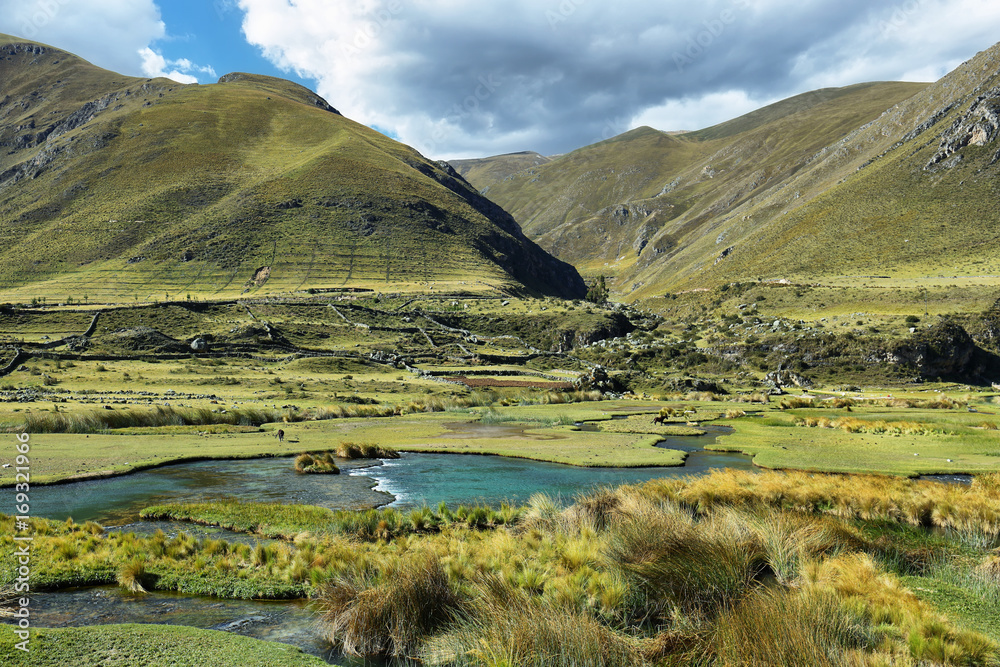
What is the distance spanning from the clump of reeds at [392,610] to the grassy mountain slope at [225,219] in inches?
4483

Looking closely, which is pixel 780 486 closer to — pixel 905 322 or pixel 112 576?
pixel 112 576

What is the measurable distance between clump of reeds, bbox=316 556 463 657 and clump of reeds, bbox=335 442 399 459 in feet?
58.3

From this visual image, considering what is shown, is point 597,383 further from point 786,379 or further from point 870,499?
point 870,499

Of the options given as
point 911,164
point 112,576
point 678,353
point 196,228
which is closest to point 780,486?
point 112,576

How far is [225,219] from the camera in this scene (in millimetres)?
142500

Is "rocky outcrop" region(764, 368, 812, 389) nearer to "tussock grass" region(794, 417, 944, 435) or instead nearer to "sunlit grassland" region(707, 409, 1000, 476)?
"sunlit grassland" region(707, 409, 1000, 476)

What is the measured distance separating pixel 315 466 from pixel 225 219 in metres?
136

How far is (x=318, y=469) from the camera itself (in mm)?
23844

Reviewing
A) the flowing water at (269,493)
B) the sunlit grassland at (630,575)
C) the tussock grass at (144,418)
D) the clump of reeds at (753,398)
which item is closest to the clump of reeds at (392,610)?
the sunlit grassland at (630,575)

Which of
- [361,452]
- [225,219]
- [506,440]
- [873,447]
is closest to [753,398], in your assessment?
[873,447]

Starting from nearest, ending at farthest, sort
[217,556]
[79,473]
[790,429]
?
[217,556], [79,473], [790,429]

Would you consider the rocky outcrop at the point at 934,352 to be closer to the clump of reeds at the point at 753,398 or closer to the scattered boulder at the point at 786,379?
the scattered boulder at the point at 786,379

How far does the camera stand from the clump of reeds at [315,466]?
2380cm

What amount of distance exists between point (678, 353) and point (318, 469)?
2452 inches
